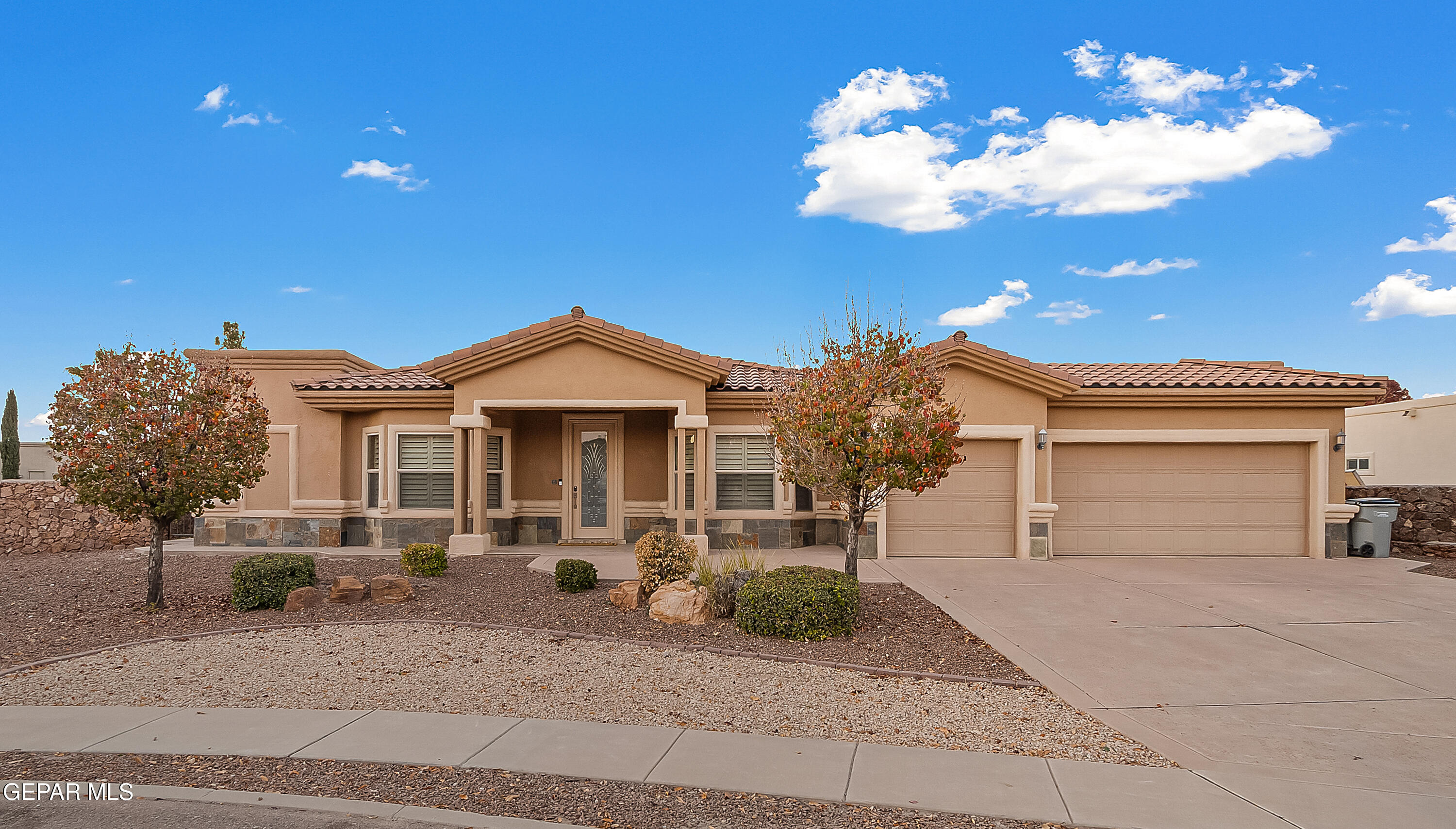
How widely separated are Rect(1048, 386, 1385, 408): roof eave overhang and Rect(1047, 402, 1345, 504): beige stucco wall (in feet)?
0.32

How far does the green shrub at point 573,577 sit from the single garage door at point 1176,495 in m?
8.54

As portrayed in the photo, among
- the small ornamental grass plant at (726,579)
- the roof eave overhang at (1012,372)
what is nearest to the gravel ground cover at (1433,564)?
the roof eave overhang at (1012,372)

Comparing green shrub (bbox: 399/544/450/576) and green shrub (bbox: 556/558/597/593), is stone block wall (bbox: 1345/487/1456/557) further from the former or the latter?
green shrub (bbox: 399/544/450/576)

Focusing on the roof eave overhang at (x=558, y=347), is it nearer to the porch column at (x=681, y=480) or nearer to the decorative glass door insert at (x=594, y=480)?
the porch column at (x=681, y=480)

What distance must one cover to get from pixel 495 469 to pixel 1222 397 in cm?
1295

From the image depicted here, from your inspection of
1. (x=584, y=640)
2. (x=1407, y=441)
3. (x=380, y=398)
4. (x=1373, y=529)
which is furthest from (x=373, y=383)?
(x=1407, y=441)

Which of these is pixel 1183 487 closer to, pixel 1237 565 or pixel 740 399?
pixel 1237 565

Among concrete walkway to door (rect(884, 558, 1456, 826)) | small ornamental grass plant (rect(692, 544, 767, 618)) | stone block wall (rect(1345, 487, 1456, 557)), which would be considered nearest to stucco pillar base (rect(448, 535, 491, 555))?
small ornamental grass plant (rect(692, 544, 767, 618))

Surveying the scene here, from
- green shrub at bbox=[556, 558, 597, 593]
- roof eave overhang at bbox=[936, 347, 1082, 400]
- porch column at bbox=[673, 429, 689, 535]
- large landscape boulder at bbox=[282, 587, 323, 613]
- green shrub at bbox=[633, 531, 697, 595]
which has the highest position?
roof eave overhang at bbox=[936, 347, 1082, 400]

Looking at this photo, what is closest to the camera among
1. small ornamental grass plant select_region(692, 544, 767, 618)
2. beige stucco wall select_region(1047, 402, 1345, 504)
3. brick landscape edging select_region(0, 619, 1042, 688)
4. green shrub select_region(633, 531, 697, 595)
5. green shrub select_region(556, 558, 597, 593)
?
brick landscape edging select_region(0, 619, 1042, 688)

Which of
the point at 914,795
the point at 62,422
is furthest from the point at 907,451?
the point at 62,422

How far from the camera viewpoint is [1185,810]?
4.32 m

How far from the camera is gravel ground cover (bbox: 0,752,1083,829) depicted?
13.9ft

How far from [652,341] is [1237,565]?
10.2 meters
